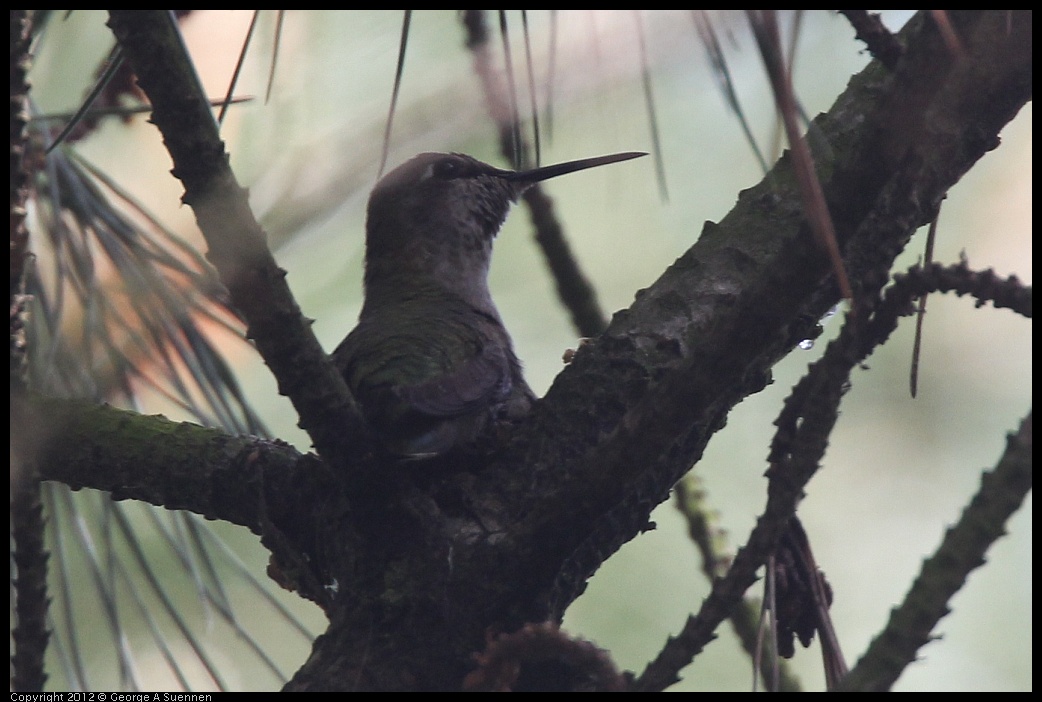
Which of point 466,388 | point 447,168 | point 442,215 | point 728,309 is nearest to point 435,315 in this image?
point 466,388

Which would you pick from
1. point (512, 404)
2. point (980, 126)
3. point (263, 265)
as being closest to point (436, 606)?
point (263, 265)

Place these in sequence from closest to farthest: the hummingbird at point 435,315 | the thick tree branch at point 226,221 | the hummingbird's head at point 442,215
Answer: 1. the thick tree branch at point 226,221
2. the hummingbird at point 435,315
3. the hummingbird's head at point 442,215

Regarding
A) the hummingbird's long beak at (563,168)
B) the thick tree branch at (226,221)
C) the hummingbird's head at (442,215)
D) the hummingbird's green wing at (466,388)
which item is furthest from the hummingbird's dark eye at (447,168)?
the thick tree branch at (226,221)

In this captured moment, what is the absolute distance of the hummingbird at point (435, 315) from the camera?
8.08 ft

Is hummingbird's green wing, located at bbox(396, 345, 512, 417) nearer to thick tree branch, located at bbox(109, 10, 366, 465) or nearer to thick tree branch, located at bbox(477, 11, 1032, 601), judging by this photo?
thick tree branch, located at bbox(477, 11, 1032, 601)

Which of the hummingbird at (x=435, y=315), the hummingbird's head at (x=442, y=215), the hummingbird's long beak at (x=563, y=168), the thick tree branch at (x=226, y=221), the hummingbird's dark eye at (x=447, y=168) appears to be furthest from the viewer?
the hummingbird's dark eye at (x=447, y=168)

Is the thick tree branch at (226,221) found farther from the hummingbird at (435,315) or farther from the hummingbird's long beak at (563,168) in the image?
the hummingbird's long beak at (563,168)

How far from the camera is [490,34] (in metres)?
2.57

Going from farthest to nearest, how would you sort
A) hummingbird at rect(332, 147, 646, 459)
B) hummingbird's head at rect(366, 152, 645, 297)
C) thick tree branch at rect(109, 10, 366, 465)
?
hummingbird's head at rect(366, 152, 645, 297) → hummingbird at rect(332, 147, 646, 459) → thick tree branch at rect(109, 10, 366, 465)

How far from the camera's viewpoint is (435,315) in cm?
315

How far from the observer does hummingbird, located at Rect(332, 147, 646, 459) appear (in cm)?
246

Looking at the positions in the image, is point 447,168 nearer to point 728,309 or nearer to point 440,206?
point 440,206

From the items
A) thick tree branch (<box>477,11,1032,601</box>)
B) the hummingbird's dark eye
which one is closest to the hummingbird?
the hummingbird's dark eye

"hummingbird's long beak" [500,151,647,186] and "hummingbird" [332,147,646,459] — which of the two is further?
"hummingbird's long beak" [500,151,647,186]
